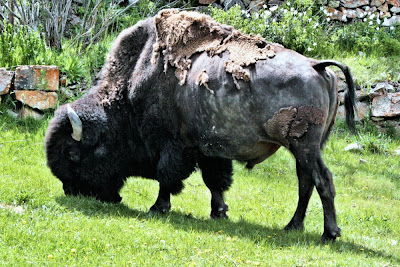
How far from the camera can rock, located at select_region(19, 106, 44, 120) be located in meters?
10.2

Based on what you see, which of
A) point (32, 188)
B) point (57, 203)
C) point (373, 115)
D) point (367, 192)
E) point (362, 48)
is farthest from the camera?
point (362, 48)

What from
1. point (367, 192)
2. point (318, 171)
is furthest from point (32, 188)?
point (367, 192)

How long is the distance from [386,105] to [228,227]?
256 inches

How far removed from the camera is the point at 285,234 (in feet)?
20.0

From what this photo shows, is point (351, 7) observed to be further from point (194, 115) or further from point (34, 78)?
point (194, 115)

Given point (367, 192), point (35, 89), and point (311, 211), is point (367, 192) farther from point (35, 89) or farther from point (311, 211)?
point (35, 89)

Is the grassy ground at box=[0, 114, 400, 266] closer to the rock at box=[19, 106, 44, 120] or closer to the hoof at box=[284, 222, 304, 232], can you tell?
the hoof at box=[284, 222, 304, 232]

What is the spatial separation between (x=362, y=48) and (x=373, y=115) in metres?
2.45

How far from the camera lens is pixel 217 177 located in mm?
7172

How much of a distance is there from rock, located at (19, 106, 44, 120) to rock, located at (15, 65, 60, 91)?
0.39 metres

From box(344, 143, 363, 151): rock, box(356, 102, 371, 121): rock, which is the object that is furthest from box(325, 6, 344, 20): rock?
box(344, 143, 363, 151): rock

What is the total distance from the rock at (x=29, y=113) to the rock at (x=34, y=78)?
385 mm

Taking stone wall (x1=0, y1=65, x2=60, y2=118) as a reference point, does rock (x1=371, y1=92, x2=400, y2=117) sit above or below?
below

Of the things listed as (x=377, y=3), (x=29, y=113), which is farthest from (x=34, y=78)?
(x=377, y=3)
